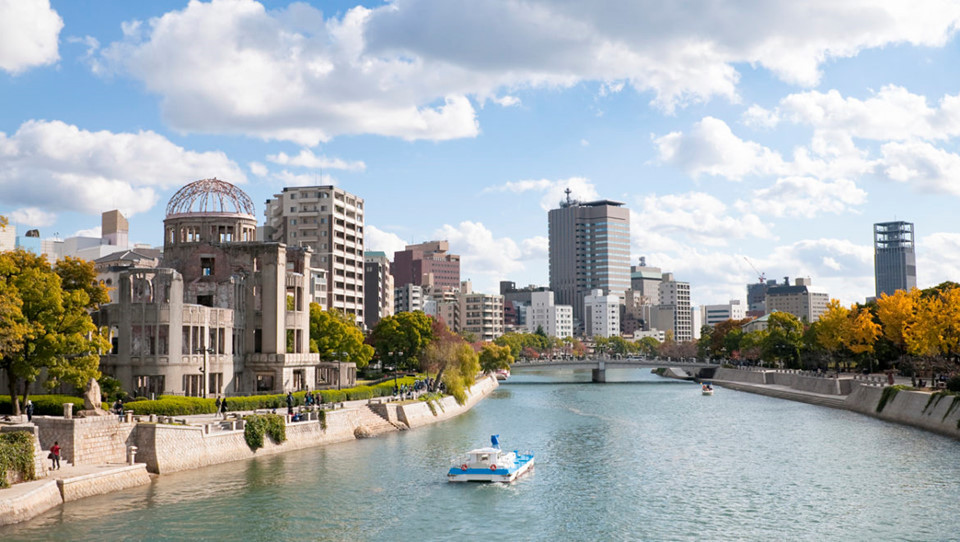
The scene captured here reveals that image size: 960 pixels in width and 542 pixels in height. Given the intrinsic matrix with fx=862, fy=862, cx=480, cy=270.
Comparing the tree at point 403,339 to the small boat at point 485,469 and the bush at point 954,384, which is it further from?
the bush at point 954,384

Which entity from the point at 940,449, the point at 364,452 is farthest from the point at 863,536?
the point at 364,452

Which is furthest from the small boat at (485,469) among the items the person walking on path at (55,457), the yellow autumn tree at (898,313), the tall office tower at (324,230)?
the tall office tower at (324,230)

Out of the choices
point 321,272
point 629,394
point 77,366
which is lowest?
point 629,394

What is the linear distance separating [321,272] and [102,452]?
129039 mm

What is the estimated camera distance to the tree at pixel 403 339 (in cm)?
14262

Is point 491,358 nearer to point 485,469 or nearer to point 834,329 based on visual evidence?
point 834,329

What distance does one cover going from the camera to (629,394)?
152875 mm

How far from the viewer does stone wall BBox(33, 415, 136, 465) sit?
54.5m

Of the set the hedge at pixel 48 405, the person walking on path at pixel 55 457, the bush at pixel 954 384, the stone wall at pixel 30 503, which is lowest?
the stone wall at pixel 30 503

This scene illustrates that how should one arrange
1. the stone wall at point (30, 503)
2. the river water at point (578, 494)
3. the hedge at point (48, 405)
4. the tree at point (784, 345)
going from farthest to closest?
the tree at point (784, 345)
the hedge at point (48, 405)
the river water at point (578, 494)
the stone wall at point (30, 503)

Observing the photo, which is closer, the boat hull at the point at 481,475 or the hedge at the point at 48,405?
the boat hull at the point at 481,475

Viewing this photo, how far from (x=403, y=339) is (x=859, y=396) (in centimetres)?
6943

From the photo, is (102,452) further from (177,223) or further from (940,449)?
(940,449)

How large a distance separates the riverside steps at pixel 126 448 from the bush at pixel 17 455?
2.31 ft
